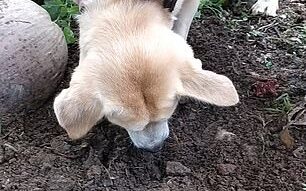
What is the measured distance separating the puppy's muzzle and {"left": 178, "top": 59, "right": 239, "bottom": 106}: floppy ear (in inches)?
7.8

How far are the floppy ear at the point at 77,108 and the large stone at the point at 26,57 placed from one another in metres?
0.59

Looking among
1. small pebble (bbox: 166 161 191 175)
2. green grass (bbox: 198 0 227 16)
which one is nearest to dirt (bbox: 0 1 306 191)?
small pebble (bbox: 166 161 191 175)

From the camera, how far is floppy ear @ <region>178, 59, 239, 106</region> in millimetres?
2641

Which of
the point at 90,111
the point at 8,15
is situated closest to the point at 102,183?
the point at 90,111

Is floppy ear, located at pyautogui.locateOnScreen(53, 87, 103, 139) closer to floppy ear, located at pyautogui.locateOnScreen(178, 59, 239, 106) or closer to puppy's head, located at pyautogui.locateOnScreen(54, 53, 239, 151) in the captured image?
puppy's head, located at pyautogui.locateOnScreen(54, 53, 239, 151)

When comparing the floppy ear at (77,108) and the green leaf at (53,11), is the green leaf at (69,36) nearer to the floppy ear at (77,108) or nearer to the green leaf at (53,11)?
the green leaf at (53,11)

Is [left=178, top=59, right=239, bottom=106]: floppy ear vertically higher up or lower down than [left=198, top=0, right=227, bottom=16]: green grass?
higher up

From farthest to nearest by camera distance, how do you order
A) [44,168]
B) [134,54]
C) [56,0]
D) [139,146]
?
[56,0], [44,168], [139,146], [134,54]

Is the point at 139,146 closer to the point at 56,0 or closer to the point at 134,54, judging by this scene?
the point at 134,54

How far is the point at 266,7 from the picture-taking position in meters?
4.07

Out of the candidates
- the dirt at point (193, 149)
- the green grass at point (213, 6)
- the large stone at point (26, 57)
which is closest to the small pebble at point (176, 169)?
the dirt at point (193, 149)

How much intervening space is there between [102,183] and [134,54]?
0.72m

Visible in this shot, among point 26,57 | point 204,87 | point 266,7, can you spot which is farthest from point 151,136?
point 266,7

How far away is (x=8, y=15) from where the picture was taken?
3260mm
